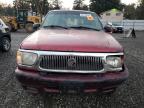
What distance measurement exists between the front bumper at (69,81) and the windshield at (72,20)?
205 centimetres

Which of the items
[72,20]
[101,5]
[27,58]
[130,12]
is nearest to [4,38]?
[72,20]

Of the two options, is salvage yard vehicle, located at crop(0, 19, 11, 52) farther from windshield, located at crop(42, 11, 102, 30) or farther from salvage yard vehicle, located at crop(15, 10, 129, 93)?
salvage yard vehicle, located at crop(15, 10, 129, 93)

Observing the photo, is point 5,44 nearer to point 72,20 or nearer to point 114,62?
point 72,20

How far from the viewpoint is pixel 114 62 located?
15.7 feet

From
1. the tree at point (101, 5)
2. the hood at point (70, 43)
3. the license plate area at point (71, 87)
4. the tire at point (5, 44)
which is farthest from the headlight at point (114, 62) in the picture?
the tree at point (101, 5)

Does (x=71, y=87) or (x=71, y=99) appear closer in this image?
(x=71, y=87)

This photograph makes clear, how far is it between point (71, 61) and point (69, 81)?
1.06ft

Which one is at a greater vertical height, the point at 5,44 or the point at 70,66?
the point at 70,66

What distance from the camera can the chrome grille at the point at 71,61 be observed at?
4582 millimetres

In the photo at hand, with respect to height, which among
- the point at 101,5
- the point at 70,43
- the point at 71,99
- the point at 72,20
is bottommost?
the point at 71,99

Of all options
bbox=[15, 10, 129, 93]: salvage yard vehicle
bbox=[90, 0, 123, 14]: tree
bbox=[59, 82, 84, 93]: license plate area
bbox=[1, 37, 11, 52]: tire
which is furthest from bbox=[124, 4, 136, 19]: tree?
bbox=[59, 82, 84, 93]: license plate area

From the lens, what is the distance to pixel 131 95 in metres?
5.91

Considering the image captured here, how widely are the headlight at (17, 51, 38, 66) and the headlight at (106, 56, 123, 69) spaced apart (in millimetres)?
1173

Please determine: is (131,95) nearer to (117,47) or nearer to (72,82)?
(117,47)
